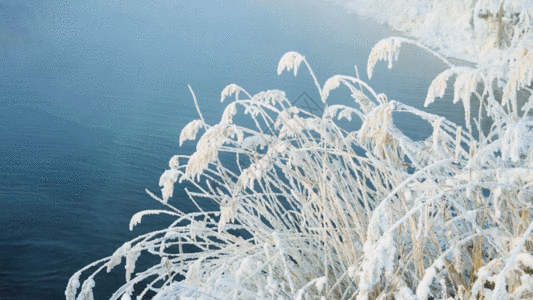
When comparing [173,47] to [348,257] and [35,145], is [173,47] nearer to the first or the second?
[35,145]

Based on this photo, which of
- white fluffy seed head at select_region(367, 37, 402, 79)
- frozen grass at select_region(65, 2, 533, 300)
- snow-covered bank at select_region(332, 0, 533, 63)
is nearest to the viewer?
frozen grass at select_region(65, 2, 533, 300)

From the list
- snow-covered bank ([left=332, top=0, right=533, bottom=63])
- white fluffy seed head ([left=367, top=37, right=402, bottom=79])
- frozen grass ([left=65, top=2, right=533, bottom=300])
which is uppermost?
snow-covered bank ([left=332, top=0, right=533, bottom=63])

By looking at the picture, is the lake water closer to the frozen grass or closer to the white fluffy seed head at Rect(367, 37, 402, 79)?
the frozen grass

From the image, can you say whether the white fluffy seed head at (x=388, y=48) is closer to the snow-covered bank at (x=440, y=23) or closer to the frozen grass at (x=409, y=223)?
the frozen grass at (x=409, y=223)

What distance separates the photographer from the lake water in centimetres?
418

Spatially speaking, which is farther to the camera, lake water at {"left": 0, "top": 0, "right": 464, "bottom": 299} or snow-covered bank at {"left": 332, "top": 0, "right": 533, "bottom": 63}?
snow-covered bank at {"left": 332, "top": 0, "right": 533, "bottom": 63}

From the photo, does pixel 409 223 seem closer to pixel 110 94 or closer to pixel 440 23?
pixel 110 94

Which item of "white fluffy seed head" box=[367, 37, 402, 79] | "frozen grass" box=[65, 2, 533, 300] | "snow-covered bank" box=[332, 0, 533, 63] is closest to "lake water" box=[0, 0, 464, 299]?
"snow-covered bank" box=[332, 0, 533, 63]

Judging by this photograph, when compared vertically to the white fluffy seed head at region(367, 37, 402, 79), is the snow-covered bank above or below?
above

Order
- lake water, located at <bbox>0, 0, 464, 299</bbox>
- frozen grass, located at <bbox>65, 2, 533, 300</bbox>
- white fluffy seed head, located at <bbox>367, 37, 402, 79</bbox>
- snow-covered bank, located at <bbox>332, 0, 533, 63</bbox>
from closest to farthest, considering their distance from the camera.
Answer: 1. frozen grass, located at <bbox>65, 2, 533, 300</bbox>
2. white fluffy seed head, located at <bbox>367, 37, 402, 79</bbox>
3. lake water, located at <bbox>0, 0, 464, 299</bbox>
4. snow-covered bank, located at <bbox>332, 0, 533, 63</bbox>

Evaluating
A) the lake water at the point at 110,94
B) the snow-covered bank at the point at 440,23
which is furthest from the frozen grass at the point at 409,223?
the snow-covered bank at the point at 440,23

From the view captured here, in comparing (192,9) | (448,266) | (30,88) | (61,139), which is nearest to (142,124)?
(61,139)

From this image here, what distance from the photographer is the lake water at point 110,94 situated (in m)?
4.18

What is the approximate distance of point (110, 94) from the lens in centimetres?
948
